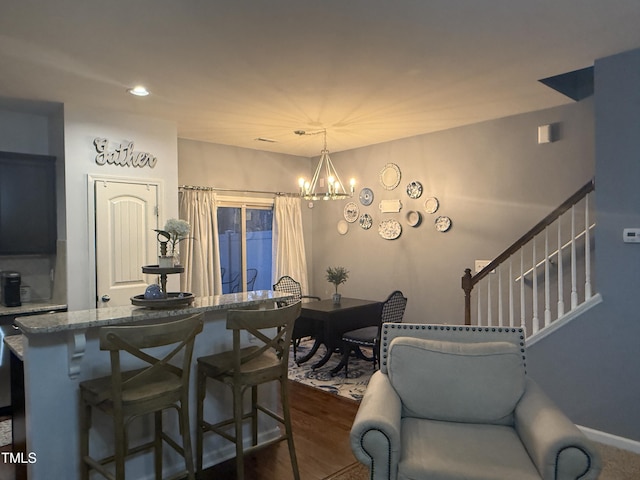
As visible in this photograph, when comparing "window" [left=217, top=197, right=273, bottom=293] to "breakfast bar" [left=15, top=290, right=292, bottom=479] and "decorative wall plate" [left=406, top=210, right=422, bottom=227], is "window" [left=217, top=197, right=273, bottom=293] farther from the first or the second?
"breakfast bar" [left=15, top=290, right=292, bottom=479]

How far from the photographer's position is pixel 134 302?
2611 mm

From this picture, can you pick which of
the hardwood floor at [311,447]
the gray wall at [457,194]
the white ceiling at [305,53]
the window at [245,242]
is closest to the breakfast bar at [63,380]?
the hardwood floor at [311,447]

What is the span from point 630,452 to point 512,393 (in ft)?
4.45

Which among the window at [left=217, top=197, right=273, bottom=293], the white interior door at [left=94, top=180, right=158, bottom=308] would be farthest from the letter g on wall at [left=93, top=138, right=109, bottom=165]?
the window at [left=217, top=197, right=273, bottom=293]

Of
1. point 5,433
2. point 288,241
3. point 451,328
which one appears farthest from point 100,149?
point 451,328

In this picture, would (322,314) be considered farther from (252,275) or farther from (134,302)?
(134,302)

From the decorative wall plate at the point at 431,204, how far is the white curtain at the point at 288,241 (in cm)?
200

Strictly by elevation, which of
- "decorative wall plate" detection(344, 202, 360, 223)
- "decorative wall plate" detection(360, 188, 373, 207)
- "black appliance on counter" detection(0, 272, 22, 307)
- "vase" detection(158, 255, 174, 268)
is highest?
"decorative wall plate" detection(360, 188, 373, 207)

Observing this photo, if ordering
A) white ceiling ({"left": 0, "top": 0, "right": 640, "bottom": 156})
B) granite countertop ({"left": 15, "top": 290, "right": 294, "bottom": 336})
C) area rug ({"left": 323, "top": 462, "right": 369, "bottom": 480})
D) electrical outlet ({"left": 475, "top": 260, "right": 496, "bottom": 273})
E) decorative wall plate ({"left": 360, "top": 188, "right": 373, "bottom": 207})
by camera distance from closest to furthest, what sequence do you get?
granite countertop ({"left": 15, "top": 290, "right": 294, "bottom": 336}) < white ceiling ({"left": 0, "top": 0, "right": 640, "bottom": 156}) < area rug ({"left": 323, "top": 462, "right": 369, "bottom": 480}) < electrical outlet ({"left": 475, "top": 260, "right": 496, "bottom": 273}) < decorative wall plate ({"left": 360, "top": 188, "right": 373, "bottom": 207})

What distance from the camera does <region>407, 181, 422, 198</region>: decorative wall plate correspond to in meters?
5.53

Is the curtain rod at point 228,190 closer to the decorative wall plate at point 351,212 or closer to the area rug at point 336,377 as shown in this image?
the decorative wall plate at point 351,212

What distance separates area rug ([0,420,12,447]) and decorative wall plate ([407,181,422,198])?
15.3 feet

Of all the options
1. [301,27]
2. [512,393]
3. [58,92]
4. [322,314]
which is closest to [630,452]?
[512,393]

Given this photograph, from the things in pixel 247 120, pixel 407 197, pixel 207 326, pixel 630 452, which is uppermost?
pixel 247 120
